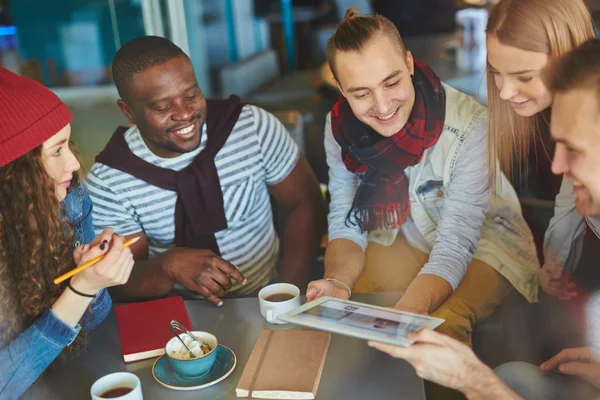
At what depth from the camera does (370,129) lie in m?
1.76

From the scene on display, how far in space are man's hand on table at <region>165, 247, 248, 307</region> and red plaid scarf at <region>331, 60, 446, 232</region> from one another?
0.41 m

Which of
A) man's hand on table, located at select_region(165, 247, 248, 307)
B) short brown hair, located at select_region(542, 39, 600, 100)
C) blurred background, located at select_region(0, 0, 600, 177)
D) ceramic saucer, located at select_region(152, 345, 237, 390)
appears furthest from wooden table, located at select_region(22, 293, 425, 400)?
blurred background, located at select_region(0, 0, 600, 177)

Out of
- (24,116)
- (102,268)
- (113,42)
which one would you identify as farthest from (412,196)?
(113,42)

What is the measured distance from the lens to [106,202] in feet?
6.07

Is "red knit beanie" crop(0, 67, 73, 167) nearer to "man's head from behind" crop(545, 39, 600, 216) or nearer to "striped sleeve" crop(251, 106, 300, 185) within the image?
"striped sleeve" crop(251, 106, 300, 185)

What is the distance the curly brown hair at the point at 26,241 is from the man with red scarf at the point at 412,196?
59cm

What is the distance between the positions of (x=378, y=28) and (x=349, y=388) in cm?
89

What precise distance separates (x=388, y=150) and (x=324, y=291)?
1.54ft

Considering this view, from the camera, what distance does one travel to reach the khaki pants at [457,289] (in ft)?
5.20

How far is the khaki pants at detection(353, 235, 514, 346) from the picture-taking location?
5.20ft

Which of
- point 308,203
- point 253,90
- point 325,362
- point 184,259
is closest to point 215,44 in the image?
point 253,90

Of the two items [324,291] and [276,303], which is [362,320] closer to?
[276,303]

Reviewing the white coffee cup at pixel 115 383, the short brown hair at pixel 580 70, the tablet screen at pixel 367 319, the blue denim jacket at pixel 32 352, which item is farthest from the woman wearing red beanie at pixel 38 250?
the short brown hair at pixel 580 70

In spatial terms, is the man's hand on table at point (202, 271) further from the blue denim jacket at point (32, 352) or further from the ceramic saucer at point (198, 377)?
the blue denim jacket at point (32, 352)
